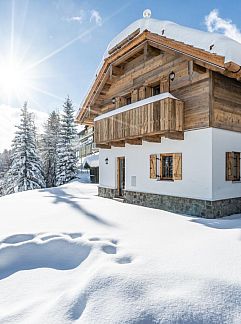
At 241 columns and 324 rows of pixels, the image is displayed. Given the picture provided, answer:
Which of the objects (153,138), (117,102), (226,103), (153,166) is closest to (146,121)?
(153,138)

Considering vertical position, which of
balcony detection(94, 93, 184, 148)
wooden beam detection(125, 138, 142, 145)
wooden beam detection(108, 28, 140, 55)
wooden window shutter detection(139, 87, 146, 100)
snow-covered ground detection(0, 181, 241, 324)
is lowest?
snow-covered ground detection(0, 181, 241, 324)

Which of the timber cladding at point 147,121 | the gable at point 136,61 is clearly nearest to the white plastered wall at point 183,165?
the timber cladding at point 147,121

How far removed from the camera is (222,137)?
815 cm

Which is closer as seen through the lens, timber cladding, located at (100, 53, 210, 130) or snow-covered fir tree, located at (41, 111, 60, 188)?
timber cladding, located at (100, 53, 210, 130)

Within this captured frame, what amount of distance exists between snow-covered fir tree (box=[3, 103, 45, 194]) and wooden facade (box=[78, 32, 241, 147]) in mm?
12803

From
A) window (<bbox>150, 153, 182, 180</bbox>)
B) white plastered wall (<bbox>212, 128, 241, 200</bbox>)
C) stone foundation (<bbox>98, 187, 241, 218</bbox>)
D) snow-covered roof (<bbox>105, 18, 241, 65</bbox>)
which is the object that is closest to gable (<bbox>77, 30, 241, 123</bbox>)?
snow-covered roof (<bbox>105, 18, 241, 65</bbox>)

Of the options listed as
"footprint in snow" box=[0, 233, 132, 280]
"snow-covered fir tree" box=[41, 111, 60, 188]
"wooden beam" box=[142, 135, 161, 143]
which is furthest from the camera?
"snow-covered fir tree" box=[41, 111, 60, 188]

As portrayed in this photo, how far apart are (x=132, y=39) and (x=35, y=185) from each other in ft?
54.2

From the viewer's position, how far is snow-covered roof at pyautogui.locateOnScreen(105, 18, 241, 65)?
680 cm

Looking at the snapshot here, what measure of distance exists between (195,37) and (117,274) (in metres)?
7.61

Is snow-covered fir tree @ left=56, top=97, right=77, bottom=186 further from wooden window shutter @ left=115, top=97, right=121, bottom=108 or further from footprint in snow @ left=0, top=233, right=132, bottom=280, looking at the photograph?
footprint in snow @ left=0, top=233, right=132, bottom=280

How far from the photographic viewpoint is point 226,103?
27.2ft

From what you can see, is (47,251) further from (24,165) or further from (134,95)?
(24,165)

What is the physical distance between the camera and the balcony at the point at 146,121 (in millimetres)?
Result: 8266
